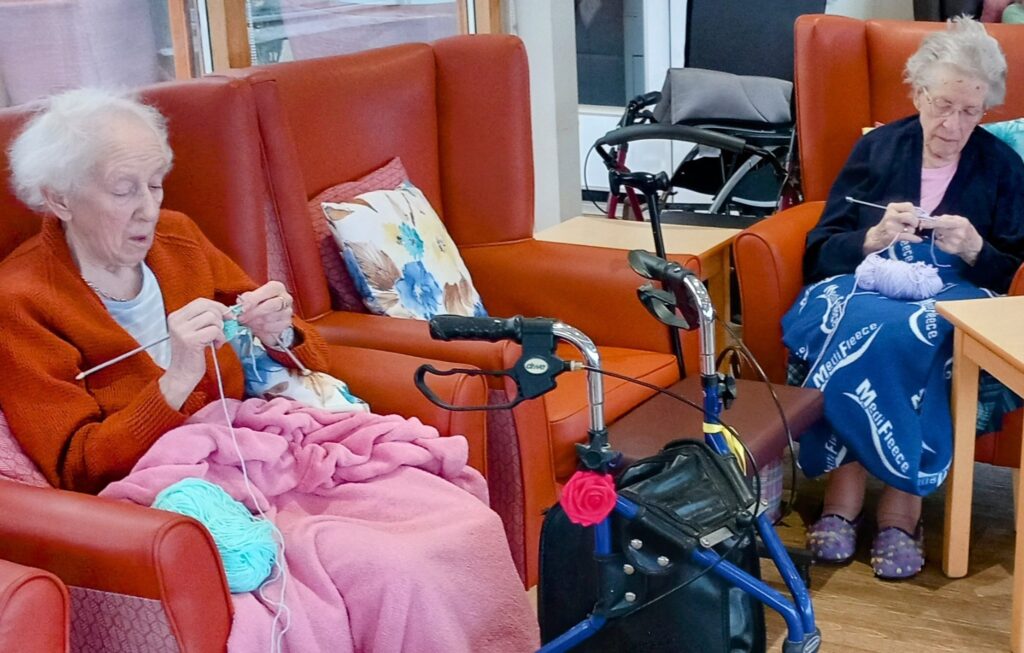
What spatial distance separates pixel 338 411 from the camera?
204cm

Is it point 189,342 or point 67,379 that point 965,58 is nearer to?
point 189,342

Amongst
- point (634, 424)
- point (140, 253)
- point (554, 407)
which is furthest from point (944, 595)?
point (140, 253)

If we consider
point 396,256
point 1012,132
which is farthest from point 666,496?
point 1012,132

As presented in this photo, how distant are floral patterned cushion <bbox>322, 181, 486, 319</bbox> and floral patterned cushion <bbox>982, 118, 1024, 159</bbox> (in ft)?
4.21

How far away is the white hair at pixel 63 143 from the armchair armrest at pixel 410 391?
54 centimetres

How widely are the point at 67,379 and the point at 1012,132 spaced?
83.9 inches

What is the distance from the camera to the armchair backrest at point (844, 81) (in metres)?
3.05

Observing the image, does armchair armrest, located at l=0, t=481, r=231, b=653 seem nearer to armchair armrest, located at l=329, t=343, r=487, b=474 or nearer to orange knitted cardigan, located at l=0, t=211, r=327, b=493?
orange knitted cardigan, located at l=0, t=211, r=327, b=493

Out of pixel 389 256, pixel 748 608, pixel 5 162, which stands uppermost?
pixel 5 162

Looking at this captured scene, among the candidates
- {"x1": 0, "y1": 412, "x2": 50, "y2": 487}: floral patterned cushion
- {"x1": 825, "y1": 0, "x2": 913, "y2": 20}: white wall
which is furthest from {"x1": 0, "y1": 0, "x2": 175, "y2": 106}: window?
{"x1": 825, "y1": 0, "x2": 913, "y2": 20}: white wall

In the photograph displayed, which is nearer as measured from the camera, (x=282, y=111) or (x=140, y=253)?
(x=140, y=253)

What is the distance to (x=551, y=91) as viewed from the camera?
3814 mm

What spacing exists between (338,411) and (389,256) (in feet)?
1.69

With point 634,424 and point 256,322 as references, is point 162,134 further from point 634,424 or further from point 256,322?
point 634,424
